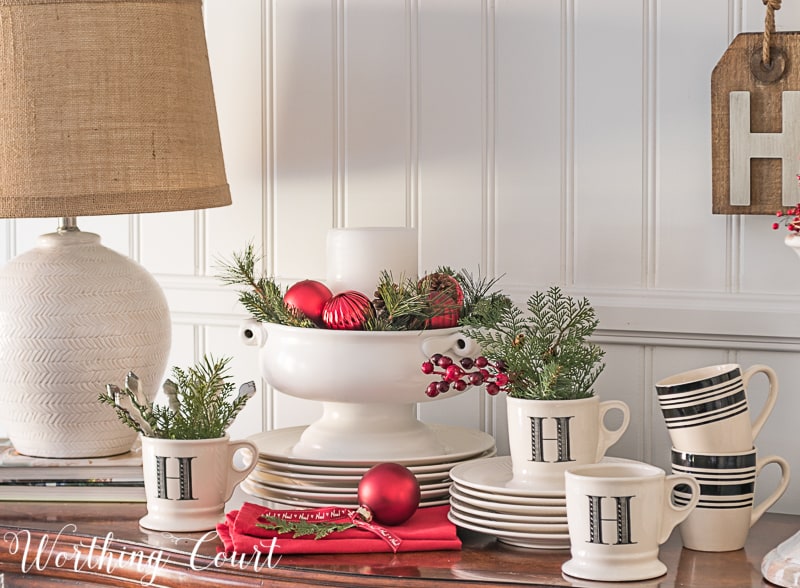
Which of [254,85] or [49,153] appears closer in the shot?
[49,153]

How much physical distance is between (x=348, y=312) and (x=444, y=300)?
11 cm

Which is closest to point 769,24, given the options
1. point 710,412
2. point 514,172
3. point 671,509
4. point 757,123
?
point 757,123

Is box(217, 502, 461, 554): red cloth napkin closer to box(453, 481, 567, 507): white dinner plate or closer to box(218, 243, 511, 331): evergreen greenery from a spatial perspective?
box(453, 481, 567, 507): white dinner plate

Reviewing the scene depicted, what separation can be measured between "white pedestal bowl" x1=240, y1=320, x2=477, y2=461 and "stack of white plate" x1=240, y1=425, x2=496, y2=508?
12 mm

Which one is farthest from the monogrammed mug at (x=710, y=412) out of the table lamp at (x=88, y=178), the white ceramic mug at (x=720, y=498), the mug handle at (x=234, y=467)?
the table lamp at (x=88, y=178)

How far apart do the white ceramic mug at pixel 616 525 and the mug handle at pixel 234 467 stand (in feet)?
1.22

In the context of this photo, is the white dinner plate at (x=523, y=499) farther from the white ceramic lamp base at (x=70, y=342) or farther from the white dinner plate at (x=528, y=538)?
the white ceramic lamp base at (x=70, y=342)

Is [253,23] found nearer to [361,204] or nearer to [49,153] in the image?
[361,204]

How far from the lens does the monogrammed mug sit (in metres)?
1.04

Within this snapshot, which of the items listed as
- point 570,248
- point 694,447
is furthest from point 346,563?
point 570,248

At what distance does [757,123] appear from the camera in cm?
124

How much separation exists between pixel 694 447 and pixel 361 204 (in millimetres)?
622

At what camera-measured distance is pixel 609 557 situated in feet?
3.10

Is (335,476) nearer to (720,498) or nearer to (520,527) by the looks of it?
(520,527)
